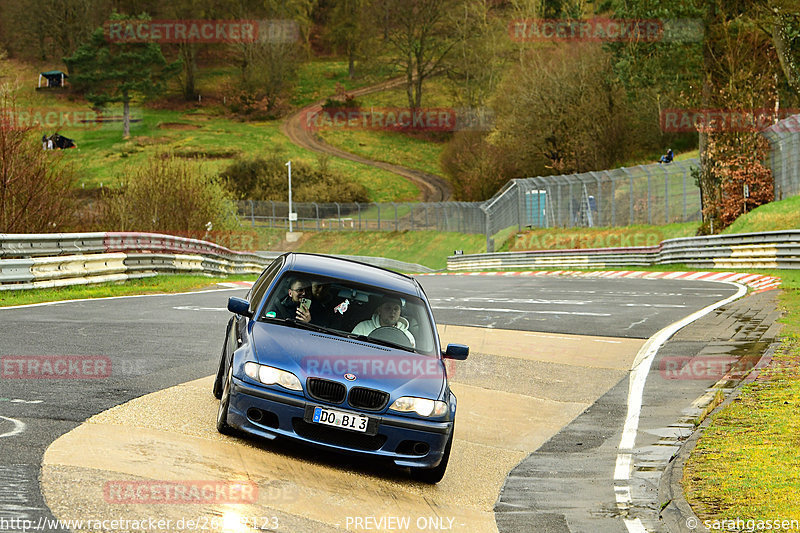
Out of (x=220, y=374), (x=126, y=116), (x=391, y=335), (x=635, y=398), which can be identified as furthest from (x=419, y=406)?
(x=126, y=116)

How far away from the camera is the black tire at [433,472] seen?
7613 mm

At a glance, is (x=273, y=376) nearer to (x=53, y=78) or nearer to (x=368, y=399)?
(x=368, y=399)

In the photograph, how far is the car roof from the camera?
8.77 m

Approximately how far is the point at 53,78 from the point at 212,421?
127 metres

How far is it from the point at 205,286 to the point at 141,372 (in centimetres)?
1720

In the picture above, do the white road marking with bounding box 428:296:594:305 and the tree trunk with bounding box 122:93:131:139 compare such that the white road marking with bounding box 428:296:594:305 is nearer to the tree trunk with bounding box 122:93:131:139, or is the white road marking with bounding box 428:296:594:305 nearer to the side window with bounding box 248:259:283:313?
the side window with bounding box 248:259:283:313

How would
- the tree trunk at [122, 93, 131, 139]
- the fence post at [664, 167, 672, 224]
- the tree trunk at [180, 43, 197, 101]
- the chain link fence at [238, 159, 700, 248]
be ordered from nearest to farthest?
the fence post at [664, 167, 672, 224] < the chain link fence at [238, 159, 700, 248] < the tree trunk at [122, 93, 131, 139] < the tree trunk at [180, 43, 197, 101]

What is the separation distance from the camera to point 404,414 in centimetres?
746

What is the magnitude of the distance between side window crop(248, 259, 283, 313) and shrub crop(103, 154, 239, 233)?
28.5 meters

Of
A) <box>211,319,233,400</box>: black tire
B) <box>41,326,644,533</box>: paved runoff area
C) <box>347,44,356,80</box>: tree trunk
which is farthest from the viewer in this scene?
<box>347,44,356,80</box>: tree trunk

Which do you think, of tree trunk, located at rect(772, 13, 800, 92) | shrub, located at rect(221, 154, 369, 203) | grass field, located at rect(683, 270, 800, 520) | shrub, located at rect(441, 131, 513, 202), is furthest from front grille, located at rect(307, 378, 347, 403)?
shrub, located at rect(221, 154, 369, 203)

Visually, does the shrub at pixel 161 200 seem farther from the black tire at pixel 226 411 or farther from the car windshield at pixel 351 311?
the black tire at pixel 226 411

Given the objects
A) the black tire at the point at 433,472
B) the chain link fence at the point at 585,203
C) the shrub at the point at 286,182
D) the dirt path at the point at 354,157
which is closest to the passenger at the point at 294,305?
the black tire at the point at 433,472

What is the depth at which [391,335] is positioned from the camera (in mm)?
8375
